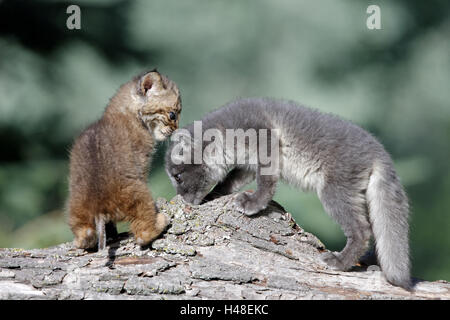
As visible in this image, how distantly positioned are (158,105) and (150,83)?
0.63 feet

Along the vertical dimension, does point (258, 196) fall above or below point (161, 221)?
above

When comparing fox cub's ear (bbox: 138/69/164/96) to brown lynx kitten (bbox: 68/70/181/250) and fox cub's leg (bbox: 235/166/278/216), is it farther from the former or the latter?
fox cub's leg (bbox: 235/166/278/216)

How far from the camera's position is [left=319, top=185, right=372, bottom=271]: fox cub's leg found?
12.9 feet

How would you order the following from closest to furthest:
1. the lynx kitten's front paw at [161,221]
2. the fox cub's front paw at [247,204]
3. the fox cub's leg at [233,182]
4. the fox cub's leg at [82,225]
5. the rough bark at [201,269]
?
the rough bark at [201,269] → the fox cub's leg at [82,225] → the lynx kitten's front paw at [161,221] → the fox cub's front paw at [247,204] → the fox cub's leg at [233,182]

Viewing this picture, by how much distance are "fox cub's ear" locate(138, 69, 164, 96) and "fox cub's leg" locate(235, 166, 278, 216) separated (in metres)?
1.12

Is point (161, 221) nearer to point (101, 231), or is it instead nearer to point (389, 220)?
point (101, 231)

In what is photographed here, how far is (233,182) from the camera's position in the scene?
190 inches

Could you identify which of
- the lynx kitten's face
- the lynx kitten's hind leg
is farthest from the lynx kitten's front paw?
the lynx kitten's face

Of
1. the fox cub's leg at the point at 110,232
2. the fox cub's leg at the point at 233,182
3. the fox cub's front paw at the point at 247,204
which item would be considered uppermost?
the fox cub's leg at the point at 233,182

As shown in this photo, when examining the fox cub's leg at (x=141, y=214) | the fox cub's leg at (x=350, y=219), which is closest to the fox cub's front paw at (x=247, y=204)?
the fox cub's leg at (x=350, y=219)

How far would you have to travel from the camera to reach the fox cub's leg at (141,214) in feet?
11.2

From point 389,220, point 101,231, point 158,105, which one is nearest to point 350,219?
point 389,220

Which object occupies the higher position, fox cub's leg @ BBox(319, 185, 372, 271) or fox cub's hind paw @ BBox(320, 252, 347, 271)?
fox cub's leg @ BBox(319, 185, 372, 271)

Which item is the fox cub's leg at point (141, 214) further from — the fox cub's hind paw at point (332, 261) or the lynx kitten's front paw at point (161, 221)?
the fox cub's hind paw at point (332, 261)
